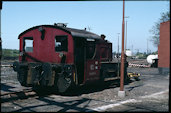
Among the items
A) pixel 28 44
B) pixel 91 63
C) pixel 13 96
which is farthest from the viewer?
pixel 28 44

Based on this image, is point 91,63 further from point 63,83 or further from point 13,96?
point 13,96

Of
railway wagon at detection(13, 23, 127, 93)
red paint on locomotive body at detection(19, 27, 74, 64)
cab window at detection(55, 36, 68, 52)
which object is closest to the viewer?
railway wagon at detection(13, 23, 127, 93)

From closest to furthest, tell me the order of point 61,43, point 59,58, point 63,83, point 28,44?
1. point 63,83
2. point 59,58
3. point 61,43
4. point 28,44

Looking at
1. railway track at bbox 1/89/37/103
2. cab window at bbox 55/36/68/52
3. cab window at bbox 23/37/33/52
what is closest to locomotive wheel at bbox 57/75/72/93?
railway track at bbox 1/89/37/103

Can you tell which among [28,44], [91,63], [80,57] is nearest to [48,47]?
[28,44]

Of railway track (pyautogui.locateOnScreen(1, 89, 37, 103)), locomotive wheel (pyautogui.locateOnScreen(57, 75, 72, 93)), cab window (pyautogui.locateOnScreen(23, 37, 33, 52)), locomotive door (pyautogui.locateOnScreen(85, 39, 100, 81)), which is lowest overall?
railway track (pyautogui.locateOnScreen(1, 89, 37, 103))

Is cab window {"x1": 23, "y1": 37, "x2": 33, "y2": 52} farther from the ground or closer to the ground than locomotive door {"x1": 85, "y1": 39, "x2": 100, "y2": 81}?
farther from the ground

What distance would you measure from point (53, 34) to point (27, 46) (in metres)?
2.03

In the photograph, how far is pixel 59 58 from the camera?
10.2 m

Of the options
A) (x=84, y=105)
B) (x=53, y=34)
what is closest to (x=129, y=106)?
(x=84, y=105)

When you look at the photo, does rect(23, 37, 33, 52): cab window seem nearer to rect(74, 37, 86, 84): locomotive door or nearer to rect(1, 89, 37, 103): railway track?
rect(1, 89, 37, 103): railway track

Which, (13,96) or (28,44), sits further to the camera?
(28,44)

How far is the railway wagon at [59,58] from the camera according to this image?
9.70m

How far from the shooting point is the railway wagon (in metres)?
9.70
